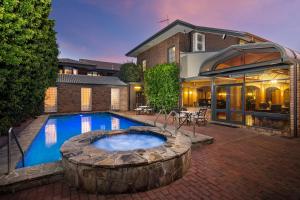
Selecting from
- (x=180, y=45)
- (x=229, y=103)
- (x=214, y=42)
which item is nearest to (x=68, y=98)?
(x=180, y=45)

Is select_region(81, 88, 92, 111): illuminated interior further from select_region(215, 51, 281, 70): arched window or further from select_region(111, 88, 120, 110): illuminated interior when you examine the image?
select_region(215, 51, 281, 70): arched window

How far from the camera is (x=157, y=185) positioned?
347 centimetres

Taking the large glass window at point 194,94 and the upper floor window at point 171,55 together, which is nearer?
the upper floor window at point 171,55

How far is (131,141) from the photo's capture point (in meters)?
6.69

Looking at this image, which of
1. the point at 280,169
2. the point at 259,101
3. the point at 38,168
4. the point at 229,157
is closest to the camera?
the point at 38,168

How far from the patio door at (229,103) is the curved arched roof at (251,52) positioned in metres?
1.26

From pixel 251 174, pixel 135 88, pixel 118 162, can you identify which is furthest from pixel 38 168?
pixel 135 88

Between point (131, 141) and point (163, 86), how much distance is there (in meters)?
10.4

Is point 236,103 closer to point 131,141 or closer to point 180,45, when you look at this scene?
point 131,141

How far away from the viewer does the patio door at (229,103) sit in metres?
9.73

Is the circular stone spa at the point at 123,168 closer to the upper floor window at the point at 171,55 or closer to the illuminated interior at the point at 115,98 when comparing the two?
the upper floor window at the point at 171,55

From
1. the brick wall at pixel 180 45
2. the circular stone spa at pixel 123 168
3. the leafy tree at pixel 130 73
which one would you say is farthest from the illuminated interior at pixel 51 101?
the circular stone spa at pixel 123 168

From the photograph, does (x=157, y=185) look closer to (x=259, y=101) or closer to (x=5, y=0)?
(x=5, y=0)

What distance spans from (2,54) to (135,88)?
55.3ft
